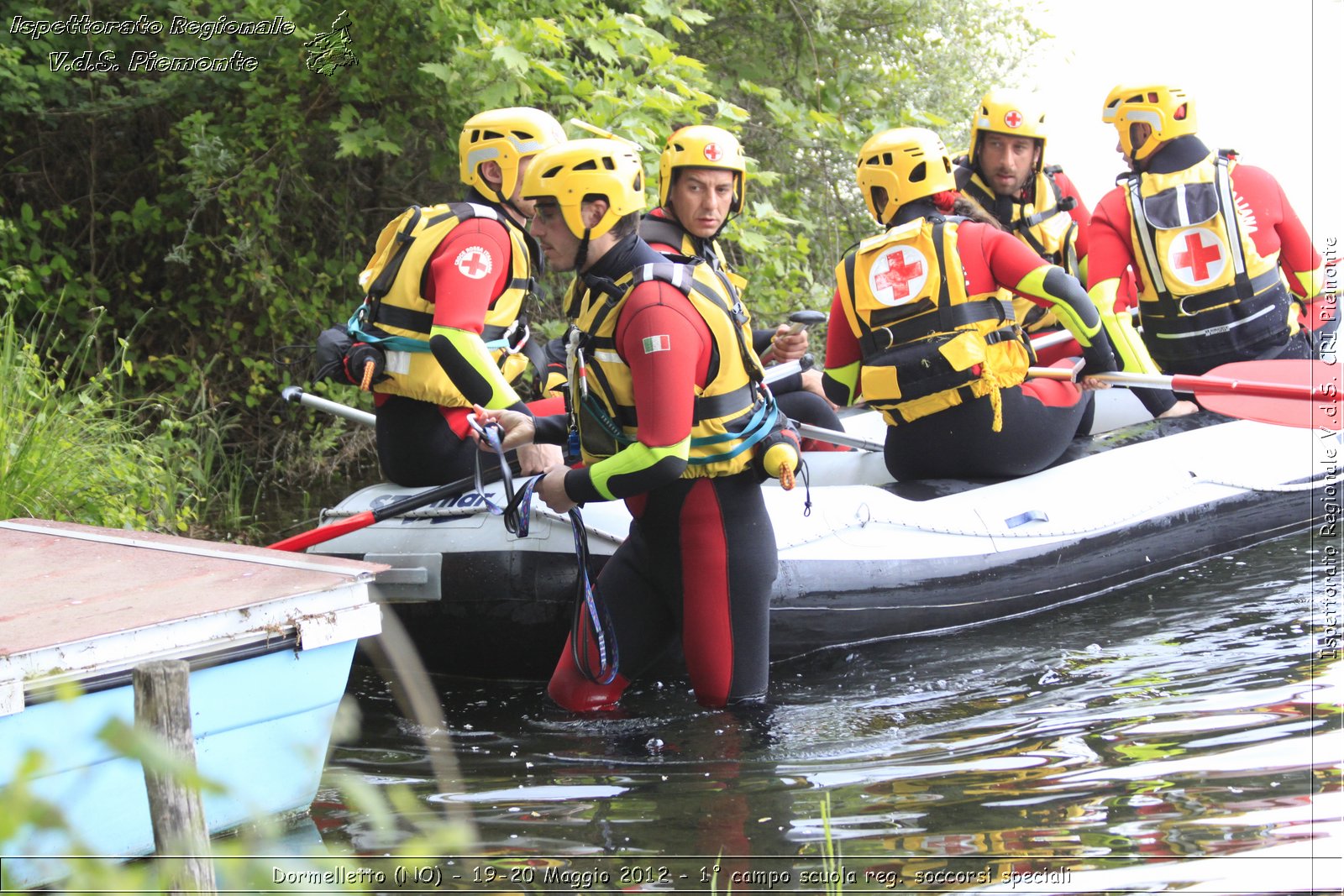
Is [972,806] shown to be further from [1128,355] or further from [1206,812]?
[1128,355]

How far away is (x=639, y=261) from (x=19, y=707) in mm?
1785

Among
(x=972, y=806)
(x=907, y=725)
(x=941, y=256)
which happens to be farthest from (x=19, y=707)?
(x=941, y=256)

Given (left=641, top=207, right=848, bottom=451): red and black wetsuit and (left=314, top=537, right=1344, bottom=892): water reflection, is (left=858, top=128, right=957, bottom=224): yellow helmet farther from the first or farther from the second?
(left=314, top=537, right=1344, bottom=892): water reflection

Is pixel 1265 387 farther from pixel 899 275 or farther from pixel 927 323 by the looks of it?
pixel 899 275

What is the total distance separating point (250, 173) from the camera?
761 centimetres

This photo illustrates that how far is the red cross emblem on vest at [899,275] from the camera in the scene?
15.0ft

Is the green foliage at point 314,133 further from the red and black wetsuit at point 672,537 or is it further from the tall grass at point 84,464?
the red and black wetsuit at point 672,537

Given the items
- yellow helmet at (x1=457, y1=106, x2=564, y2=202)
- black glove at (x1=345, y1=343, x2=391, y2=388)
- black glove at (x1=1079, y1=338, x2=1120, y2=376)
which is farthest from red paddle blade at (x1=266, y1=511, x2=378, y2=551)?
black glove at (x1=1079, y1=338, x2=1120, y2=376)

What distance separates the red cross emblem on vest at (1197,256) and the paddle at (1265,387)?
43 centimetres

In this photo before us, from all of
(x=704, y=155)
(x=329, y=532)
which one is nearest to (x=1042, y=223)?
(x=704, y=155)

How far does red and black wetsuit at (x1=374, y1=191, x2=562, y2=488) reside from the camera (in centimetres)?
424

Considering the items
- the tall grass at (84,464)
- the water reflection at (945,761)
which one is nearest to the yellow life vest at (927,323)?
the water reflection at (945,761)

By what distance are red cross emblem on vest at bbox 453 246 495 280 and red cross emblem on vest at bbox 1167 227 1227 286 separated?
120 inches

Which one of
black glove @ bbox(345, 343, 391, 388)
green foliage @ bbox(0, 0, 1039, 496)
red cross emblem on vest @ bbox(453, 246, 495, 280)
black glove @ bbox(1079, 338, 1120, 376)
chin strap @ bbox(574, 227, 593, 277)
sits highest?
green foliage @ bbox(0, 0, 1039, 496)
